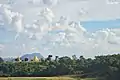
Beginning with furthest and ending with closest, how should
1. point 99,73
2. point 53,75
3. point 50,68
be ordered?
point 50,68
point 53,75
point 99,73

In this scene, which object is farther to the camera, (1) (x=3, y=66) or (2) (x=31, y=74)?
(1) (x=3, y=66)

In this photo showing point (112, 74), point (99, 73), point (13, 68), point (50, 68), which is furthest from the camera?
point (13, 68)

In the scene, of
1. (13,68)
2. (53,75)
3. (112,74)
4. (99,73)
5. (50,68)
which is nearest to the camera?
(112,74)

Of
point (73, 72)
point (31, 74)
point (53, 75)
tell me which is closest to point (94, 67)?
point (73, 72)

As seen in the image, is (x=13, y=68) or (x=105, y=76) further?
(x=13, y=68)

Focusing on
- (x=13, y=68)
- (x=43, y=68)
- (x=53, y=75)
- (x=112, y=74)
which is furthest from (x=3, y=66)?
(x=112, y=74)

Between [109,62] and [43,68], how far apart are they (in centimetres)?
2047

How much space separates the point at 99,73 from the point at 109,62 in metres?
3.98

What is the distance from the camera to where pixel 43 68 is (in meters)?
92.2

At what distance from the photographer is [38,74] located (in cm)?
8538

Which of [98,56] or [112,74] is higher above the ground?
[98,56]

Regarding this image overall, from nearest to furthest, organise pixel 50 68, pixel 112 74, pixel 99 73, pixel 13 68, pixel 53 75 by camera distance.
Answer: pixel 112 74, pixel 99 73, pixel 53 75, pixel 50 68, pixel 13 68

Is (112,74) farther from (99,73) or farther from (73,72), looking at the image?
(73,72)

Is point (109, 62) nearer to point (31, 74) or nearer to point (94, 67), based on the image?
point (94, 67)
